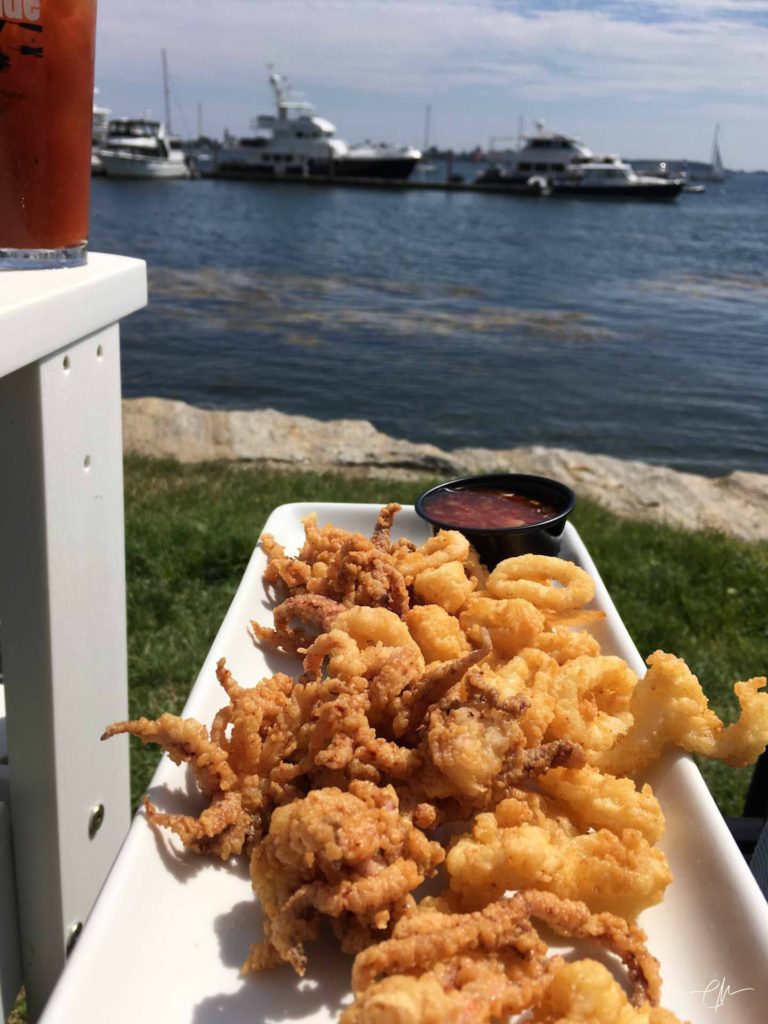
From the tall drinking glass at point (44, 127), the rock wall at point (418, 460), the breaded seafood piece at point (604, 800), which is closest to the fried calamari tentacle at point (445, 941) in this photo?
the breaded seafood piece at point (604, 800)

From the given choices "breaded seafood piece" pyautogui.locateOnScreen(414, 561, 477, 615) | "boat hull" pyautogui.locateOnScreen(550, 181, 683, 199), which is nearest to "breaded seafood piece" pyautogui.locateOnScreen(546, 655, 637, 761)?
"breaded seafood piece" pyautogui.locateOnScreen(414, 561, 477, 615)

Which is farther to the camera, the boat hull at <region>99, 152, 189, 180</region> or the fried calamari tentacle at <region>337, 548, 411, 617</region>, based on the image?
the boat hull at <region>99, 152, 189, 180</region>

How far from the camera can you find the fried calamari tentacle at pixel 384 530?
2444 mm

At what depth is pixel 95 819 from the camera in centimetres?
202

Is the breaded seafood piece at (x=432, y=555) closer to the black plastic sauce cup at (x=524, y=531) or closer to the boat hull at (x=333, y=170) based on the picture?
the black plastic sauce cup at (x=524, y=531)

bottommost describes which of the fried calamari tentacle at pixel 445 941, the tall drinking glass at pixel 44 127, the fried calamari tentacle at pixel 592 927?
the fried calamari tentacle at pixel 592 927

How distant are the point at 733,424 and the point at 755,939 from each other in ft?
50.4

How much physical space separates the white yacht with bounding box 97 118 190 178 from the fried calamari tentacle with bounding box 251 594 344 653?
8079cm

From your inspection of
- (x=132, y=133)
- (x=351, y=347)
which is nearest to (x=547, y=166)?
(x=132, y=133)

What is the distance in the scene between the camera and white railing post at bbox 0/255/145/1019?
64.4 inches

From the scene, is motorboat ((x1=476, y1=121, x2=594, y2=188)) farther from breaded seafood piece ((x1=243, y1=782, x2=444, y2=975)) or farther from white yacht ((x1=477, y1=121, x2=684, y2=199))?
breaded seafood piece ((x1=243, y1=782, x2=444, y2=975))

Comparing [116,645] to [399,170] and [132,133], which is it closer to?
[399,170]

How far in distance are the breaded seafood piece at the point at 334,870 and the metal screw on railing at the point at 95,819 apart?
2.41ft

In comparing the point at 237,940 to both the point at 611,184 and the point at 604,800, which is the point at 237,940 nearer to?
the point at 604,800
